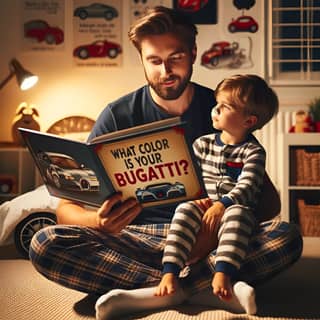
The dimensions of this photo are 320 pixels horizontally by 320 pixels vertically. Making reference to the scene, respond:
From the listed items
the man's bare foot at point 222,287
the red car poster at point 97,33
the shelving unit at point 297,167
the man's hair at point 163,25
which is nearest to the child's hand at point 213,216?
the man's bare foot at point 222,287

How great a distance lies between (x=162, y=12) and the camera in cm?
124

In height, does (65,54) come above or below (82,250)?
above

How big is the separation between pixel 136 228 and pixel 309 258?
815 mm

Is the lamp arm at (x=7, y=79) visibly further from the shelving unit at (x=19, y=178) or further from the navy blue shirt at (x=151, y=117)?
the navy blue shirt at (x=151, y=117)

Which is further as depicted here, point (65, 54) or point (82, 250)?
point (65, 54)

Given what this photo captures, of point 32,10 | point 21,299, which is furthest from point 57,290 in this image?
point 32,10

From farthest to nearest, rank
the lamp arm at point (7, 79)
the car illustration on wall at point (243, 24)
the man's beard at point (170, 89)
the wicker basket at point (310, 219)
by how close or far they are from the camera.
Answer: the car illustration on wall at point (243, 24), the lamp arm at point (7, 79), the wicker basket at point (310, 219), the man's beard at point (170, 89)

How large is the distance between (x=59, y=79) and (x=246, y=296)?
180 centimetres

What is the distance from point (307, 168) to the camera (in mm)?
2271

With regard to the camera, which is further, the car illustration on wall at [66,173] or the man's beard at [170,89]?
the man's beard at [170,89]

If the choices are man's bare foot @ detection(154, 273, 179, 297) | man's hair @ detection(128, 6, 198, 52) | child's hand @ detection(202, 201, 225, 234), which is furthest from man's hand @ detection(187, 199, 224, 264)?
man's hair @ detection(128, 6, 198, 52)

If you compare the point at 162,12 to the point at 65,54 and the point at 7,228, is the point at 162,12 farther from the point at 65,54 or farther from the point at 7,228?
the point at 65,54

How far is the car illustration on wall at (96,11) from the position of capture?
101 inches

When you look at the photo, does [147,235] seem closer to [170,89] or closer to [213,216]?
[213,216]
